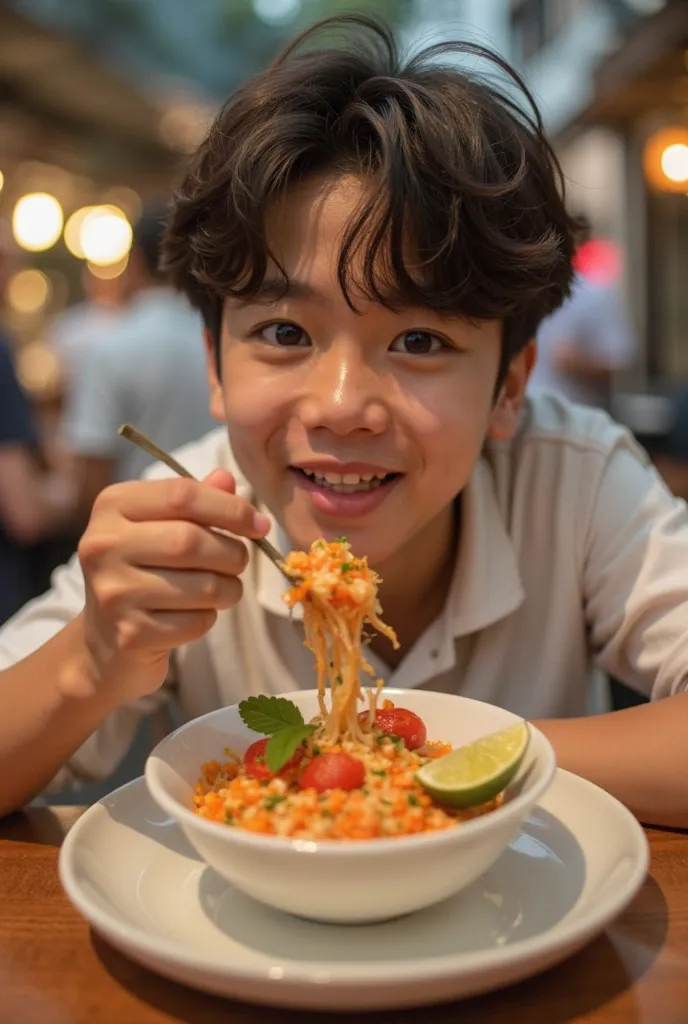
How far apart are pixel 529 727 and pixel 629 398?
28.0ft

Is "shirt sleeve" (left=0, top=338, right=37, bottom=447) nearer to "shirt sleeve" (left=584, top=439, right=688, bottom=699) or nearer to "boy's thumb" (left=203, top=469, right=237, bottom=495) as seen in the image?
"shirt sleeve" (left=584, top=439, right=688, bottom=699)

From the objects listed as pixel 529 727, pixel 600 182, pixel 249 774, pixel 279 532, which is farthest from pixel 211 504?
pixel 600 182

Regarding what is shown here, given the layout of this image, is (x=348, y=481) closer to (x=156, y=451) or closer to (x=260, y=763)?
(x=156, y=451)

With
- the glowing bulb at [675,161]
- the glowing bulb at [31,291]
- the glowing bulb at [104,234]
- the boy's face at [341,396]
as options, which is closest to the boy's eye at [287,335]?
the boy's face at [341,396]

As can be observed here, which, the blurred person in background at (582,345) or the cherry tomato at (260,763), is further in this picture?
the blurred person in background at (582,345)

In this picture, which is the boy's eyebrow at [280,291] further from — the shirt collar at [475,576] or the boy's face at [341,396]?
the shirt collar at [475,576]

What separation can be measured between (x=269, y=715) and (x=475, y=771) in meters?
0.23

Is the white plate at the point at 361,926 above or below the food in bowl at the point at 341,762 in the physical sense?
below

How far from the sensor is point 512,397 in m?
1.60

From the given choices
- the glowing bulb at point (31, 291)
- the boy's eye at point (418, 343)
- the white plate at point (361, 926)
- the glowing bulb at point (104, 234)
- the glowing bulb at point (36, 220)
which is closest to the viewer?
the white plate at point (361, 926)

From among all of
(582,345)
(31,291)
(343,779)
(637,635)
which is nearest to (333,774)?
(343,779)

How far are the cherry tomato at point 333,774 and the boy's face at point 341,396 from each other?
0.45 metres

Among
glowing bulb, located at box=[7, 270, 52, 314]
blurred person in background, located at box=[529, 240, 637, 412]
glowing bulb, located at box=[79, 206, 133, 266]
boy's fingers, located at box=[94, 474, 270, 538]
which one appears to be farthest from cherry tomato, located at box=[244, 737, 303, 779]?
glowing bulb, located at box=[7, 270, 52, 314]

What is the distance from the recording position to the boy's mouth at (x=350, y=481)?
133cm
